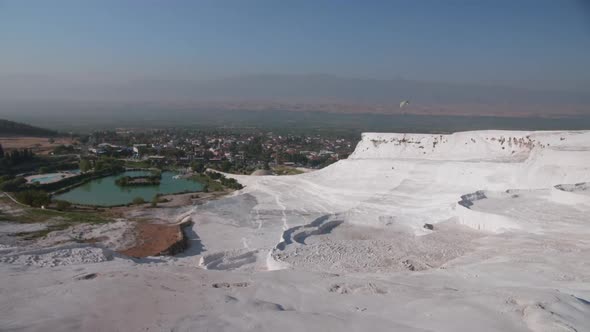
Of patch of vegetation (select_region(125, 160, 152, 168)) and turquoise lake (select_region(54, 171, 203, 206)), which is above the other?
patch of vegetation (select_region(125, 160, 152, 168))

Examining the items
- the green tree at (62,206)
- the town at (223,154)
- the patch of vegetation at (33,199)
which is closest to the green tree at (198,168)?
the town at (223,154)

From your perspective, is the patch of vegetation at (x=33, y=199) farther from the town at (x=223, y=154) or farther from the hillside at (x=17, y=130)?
the hillside at (x=17, y=130)

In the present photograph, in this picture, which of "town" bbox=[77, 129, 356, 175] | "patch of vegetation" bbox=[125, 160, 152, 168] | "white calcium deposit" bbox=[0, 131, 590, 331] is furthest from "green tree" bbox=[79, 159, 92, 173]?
"white calcium deposit" bbox=[0, 131, 590, 331]

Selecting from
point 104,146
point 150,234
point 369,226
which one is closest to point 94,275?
point 150,234

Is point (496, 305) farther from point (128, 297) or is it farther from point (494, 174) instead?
point (494, 174)

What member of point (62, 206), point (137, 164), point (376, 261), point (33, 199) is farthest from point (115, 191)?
point (376, 261)

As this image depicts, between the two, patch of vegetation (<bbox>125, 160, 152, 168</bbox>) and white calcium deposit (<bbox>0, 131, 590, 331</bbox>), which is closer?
white calcium deposit (<bbox>0, 131, 590, 331</bbox>)

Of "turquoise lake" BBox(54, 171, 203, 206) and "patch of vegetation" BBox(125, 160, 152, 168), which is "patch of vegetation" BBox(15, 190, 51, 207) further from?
"patch of vegetation" BBox(125, 160, 152, 168)
